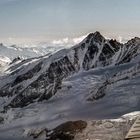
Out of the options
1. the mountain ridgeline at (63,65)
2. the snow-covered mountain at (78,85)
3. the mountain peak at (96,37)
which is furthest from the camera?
the mountain peak at (96,37)

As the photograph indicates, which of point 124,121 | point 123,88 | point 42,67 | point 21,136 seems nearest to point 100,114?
point 123,88

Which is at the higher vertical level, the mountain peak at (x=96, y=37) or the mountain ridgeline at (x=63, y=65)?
the mountain peak at (x=96, y=37)

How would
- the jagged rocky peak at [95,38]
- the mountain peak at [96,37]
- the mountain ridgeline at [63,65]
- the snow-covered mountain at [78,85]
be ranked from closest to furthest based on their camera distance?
1. the snow-covered mountain at [78,85]
2. the mountain ridgeline at [63,65]
3. the jagged rocky peak at [95,38]
4. the mountain peak at [96,37]

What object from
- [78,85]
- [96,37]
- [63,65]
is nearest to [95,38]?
[96,37]

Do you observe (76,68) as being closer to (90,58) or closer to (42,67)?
(90,58)

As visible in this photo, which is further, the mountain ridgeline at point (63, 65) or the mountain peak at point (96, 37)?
the mountain peak at point (96, 37)

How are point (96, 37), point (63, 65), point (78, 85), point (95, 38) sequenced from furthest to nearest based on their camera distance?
point (96, 37) → point (95, 38) → point (63, 65) → point (78, 85)

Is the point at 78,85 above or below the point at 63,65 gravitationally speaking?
below

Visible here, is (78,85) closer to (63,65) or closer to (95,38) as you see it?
(63,65)
